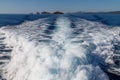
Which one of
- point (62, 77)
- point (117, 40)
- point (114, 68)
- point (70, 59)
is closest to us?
point (62, 77)

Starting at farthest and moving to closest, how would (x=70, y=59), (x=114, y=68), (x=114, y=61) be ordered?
(x=114, y=61), (x=114, y=68), (x=70, y=59)

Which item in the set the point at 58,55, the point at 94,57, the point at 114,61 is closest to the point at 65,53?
the point at 58,55

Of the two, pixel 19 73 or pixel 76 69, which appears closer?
pixel 76 69

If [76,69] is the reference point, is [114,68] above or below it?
below

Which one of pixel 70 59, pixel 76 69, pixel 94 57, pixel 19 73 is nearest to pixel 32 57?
pixel 19 73

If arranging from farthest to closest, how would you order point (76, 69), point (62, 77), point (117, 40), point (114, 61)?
point (117, 40) < point (114, 61) < point (76, 69) < point (62, 77)

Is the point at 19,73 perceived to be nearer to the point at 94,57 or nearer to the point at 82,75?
the point at 82,75

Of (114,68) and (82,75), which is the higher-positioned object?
(82,75)

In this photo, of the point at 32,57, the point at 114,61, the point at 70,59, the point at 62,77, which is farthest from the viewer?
the point at 114,61

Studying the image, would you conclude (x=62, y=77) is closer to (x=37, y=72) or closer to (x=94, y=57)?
(x=37, y=72)
